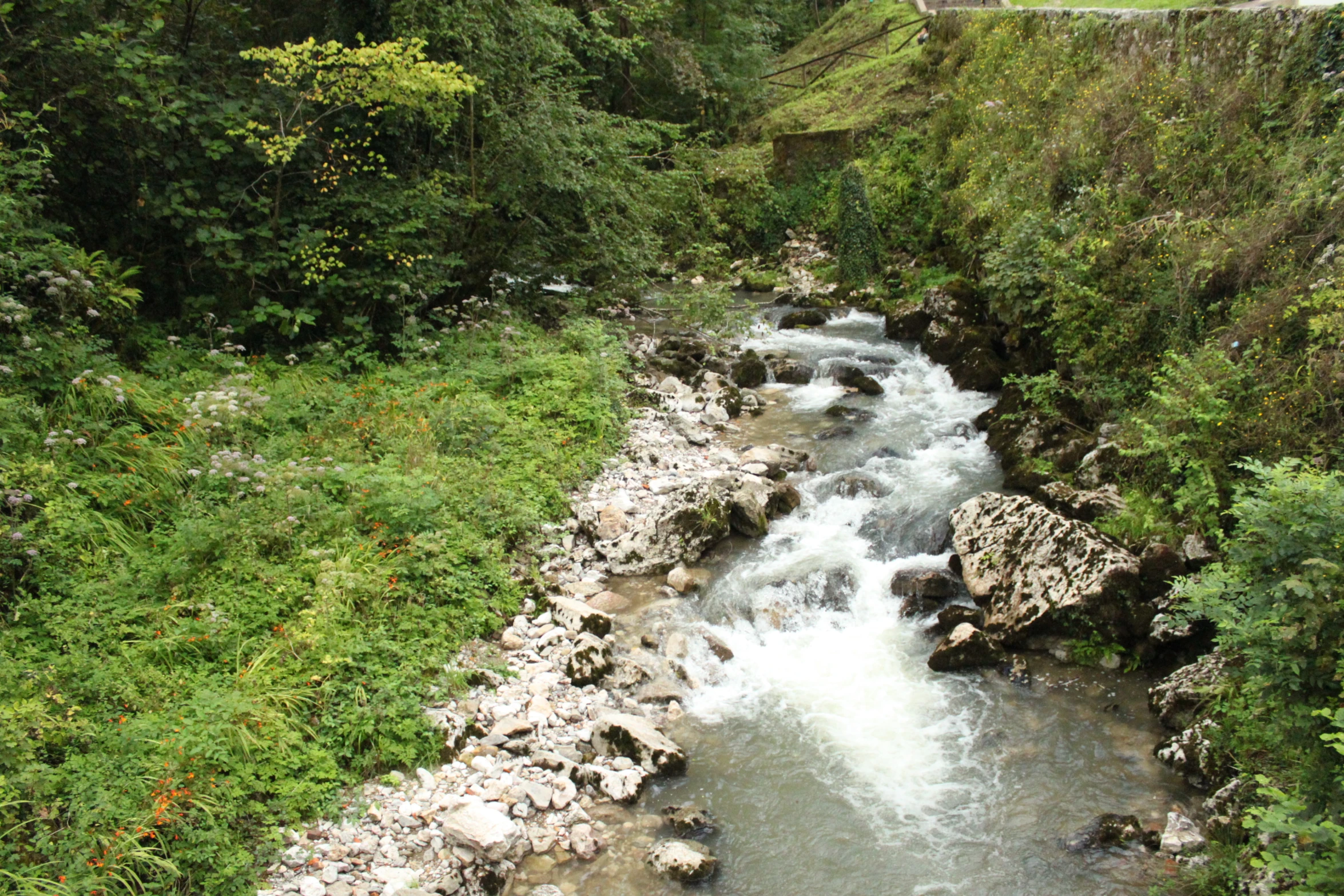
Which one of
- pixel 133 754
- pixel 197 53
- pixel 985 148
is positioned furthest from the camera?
pixel 985 148

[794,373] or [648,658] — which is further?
[794,373]

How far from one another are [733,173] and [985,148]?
19.3ft

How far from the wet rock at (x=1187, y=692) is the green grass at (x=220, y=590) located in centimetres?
572

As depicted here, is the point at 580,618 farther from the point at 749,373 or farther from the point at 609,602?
the point at 749,373

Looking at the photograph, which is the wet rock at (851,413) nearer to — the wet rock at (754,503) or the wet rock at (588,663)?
the wet rock at (754,503)

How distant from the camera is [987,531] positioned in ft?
27.7

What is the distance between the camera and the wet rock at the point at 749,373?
48.1 ft

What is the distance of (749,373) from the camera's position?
14703 mm

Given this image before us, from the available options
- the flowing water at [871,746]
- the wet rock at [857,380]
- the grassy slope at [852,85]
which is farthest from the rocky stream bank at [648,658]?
the grassy slope at [852,85]

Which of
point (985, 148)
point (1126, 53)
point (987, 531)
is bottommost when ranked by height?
point (987, 531)

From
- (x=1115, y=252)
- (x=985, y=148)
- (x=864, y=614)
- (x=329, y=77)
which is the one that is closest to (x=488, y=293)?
(x=329, y=77)

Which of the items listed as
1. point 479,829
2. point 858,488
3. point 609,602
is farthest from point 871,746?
point 858,488

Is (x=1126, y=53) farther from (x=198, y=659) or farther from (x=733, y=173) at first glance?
(x=198, y=659)

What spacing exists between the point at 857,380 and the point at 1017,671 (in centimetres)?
760
